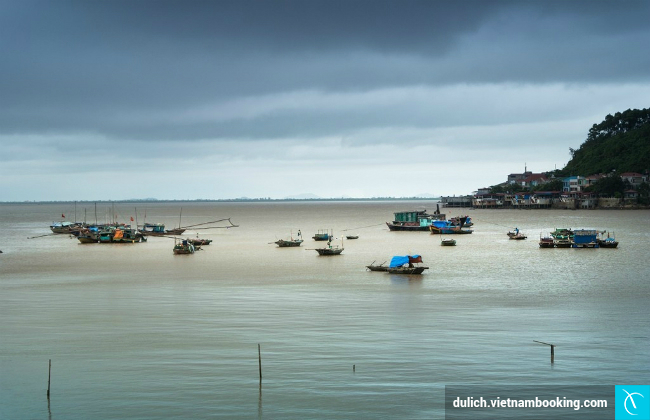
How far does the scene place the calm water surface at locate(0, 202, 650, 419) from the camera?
21.4 m

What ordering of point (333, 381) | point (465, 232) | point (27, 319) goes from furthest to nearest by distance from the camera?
point (465, 232) < point (27, 319) < point (333, 381)

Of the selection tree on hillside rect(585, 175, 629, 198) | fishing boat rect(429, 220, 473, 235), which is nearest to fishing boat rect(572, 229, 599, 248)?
fishing boat rect(429, 220, 473, 235)

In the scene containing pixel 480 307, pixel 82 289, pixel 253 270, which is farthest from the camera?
pixel 253 270

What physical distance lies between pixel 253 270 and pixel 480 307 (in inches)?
997

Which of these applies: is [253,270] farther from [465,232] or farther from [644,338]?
[465,232]

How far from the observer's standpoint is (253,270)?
56.4 meters

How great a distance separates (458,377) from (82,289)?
31.1 meters

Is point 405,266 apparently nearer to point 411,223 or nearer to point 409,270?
point 409,270

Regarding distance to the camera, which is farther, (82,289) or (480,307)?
(82,289)

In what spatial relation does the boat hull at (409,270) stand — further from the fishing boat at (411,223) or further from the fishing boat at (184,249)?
the fishing boat at (411,223)

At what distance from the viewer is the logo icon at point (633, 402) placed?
65.2 feet

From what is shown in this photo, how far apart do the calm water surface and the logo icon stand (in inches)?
41.7

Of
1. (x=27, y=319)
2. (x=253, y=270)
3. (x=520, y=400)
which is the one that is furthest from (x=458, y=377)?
(x=253, y=270)

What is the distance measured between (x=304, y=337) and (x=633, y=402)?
44.2 ft
